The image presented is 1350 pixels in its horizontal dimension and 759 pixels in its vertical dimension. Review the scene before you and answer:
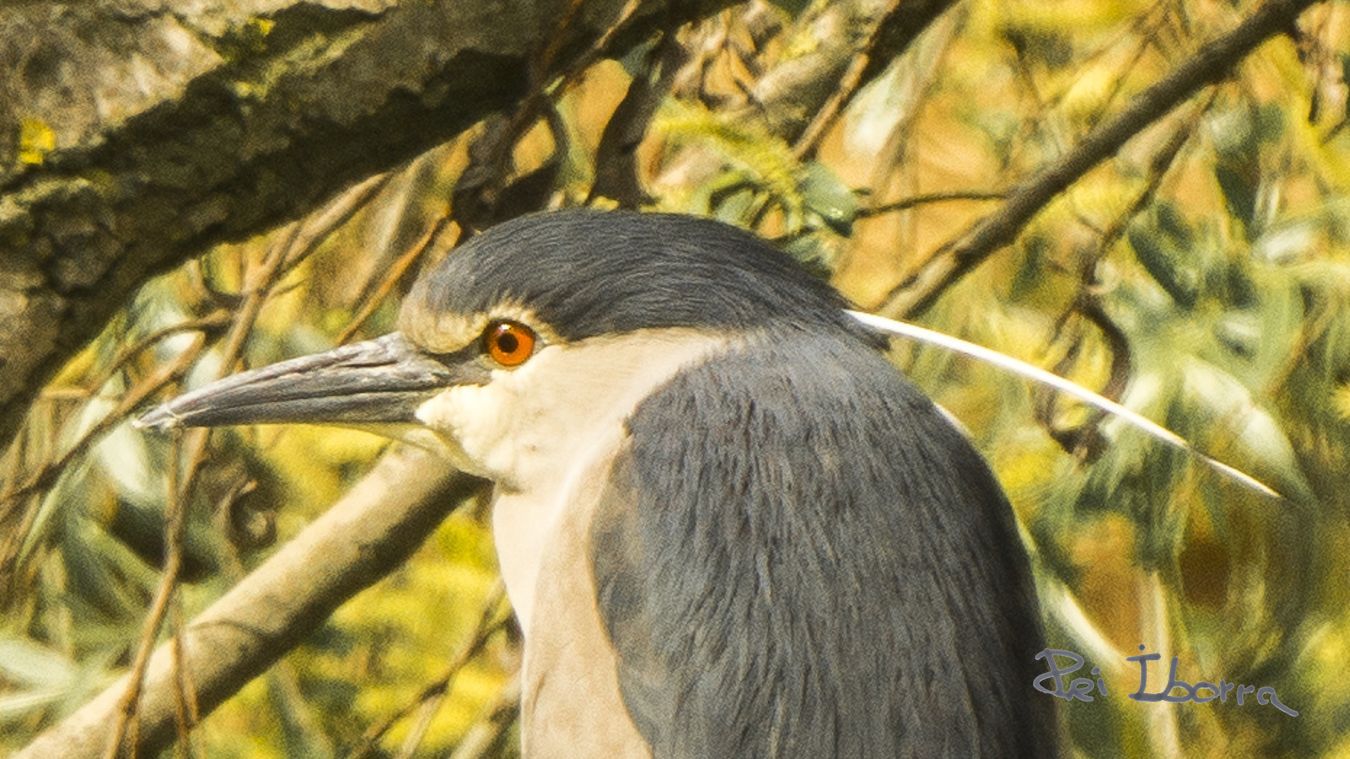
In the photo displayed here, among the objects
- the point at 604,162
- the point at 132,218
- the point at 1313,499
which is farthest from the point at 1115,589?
the point at 132,218

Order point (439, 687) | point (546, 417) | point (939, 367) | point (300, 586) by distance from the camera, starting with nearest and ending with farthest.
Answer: point (546, 417), point (300, 586), point (439, 687), point (939, 367)

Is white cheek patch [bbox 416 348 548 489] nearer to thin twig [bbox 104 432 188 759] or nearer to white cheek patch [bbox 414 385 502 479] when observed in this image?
white cheek patch [bbox 414 385 502 479]

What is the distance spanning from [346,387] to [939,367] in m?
0.95

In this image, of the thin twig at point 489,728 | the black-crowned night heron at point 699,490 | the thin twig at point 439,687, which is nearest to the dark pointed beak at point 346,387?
the black-crowned night heron at point 699,490

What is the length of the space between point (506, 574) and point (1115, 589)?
2776 mm

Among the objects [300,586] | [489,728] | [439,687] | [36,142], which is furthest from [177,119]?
[489,728]

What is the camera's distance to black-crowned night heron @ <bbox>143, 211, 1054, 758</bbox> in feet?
3.83

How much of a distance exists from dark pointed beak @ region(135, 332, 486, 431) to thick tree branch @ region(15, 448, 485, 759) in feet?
0.87

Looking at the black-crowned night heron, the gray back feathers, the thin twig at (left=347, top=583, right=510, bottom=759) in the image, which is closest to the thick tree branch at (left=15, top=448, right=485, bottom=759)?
the thin twig at (left=347, top=583, right=510, bottom=759)

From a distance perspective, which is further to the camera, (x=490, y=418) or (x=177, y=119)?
(x=490, y=418)

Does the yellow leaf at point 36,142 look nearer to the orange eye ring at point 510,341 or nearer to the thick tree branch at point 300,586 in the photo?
the orange eye ring at point 510,341

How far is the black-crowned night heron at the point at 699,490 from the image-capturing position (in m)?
1.17

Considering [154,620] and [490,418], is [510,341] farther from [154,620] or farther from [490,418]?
[154,620]

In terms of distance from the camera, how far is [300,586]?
1.66 m
